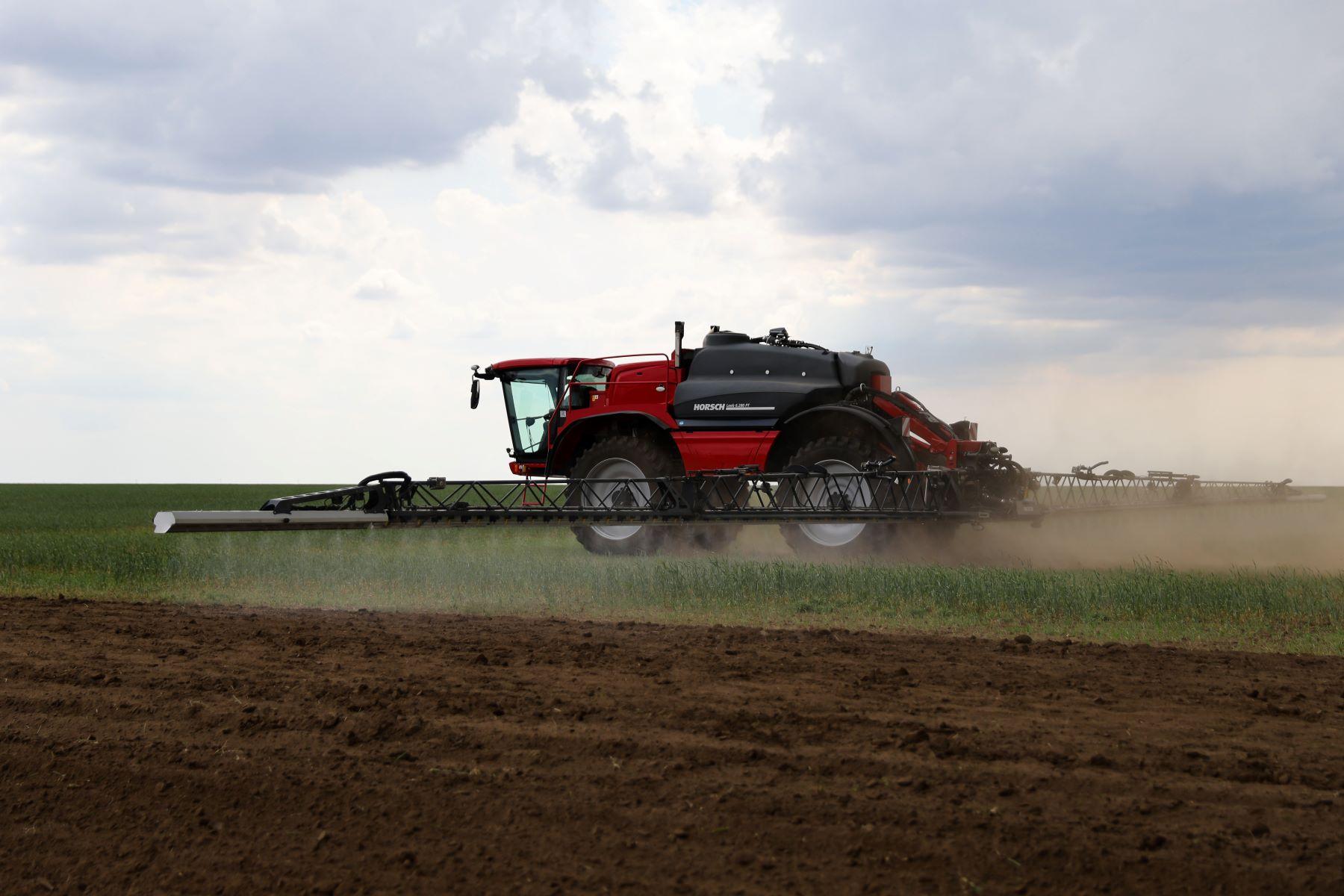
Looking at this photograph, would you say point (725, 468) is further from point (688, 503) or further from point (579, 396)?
point (579, 396)

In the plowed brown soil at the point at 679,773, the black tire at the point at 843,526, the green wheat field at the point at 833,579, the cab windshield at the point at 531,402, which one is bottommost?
the plowed brown soil at the point at 679,773

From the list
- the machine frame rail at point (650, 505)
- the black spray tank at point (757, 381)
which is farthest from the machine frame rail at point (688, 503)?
the black spray tank at point (757, 381)

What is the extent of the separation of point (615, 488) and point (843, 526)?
9.62ft

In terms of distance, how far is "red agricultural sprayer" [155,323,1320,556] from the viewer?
12.7 meters

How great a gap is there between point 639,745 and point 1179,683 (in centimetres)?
348

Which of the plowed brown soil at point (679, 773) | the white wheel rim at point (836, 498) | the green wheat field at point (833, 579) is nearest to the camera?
the plowed brown soil at point (679, 773)

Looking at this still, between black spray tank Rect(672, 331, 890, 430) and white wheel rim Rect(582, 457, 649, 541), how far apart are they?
0.90m

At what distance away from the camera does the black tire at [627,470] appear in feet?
49.4

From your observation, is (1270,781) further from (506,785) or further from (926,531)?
(926,531)

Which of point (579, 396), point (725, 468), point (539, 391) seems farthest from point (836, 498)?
point (539, 391)

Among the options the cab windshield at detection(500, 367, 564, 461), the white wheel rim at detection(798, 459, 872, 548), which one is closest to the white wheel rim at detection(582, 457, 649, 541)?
the cab windshield at detection(500, 367, 564, 461)

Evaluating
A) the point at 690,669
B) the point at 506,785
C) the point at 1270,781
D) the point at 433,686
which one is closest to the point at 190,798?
the point at 506,785

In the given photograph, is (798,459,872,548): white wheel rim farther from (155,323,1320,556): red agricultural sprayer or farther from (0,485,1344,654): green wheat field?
(0,485,1344,654): green wheat field

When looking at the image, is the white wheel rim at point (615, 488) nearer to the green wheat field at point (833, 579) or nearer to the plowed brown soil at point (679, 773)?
the green wheat field at point (833, 579)
